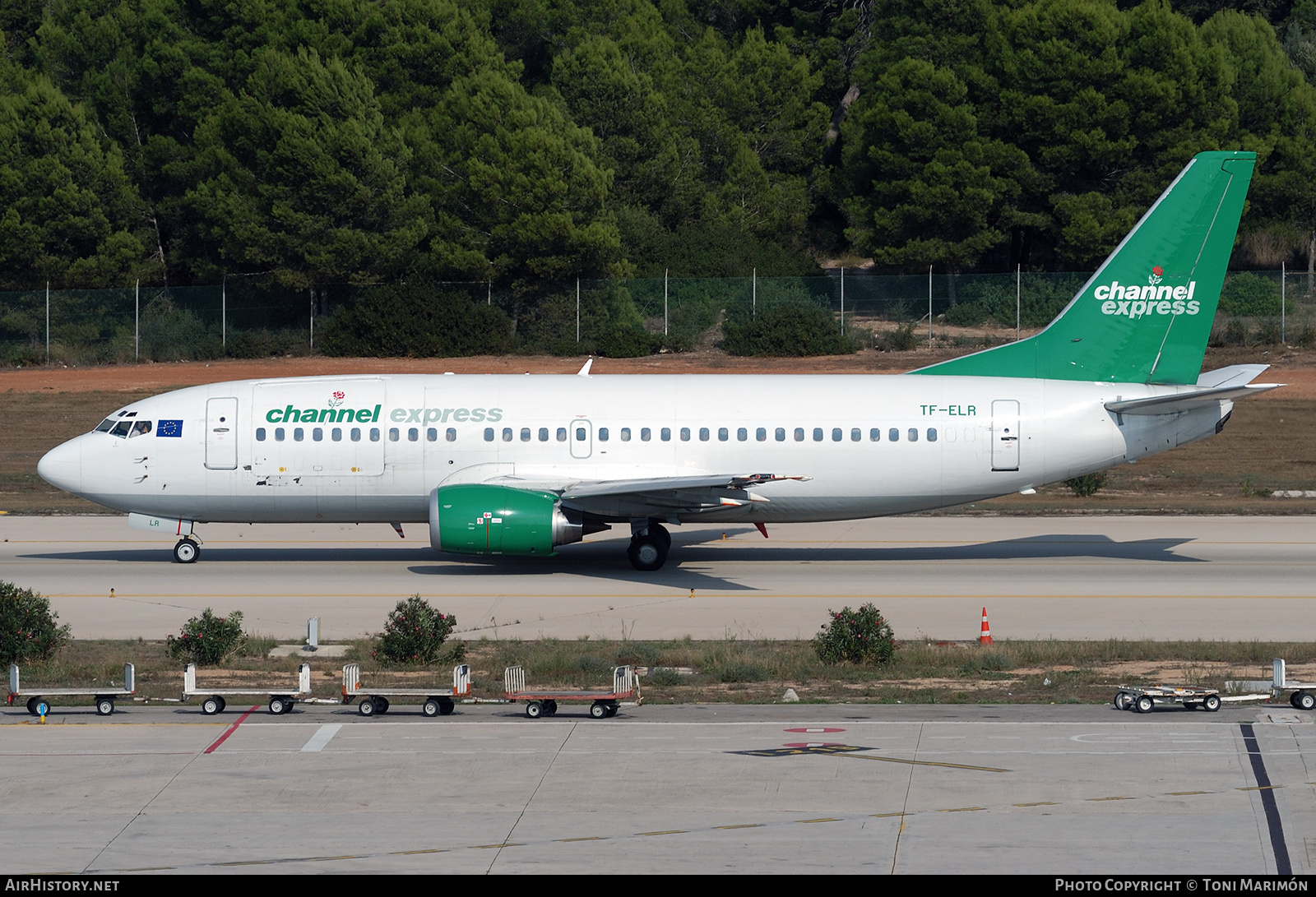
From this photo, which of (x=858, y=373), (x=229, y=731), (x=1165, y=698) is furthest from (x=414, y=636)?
(x=858, y=373)

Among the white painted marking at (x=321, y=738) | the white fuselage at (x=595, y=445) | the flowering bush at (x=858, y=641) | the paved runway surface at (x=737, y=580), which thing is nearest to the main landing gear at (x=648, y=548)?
the paved runway surface at (x=737, y=580)

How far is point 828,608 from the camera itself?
27.6m

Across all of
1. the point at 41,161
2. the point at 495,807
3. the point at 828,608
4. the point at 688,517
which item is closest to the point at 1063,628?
the point at 828,608

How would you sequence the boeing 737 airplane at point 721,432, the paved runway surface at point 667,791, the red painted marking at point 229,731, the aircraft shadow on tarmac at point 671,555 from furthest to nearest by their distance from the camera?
the aircraft shadow on tarmac at point 671,555, the boeing 737 airplane at point 721,432, the red painted marking at point 229,731, the paved runway surface at point 667,791

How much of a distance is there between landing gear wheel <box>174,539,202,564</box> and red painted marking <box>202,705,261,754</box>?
48.3 ft

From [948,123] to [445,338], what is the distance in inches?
1080

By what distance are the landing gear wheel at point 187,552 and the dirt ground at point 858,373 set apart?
38.9 ft

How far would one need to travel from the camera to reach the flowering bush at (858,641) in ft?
→ 73.5

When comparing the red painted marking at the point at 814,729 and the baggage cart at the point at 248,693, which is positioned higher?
the baggage cart at the point at 248,693

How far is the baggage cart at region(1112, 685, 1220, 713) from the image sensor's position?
61.9 ft

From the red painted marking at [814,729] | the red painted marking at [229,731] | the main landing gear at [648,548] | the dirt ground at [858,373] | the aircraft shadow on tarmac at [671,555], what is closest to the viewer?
the red painted marking at [229,731]

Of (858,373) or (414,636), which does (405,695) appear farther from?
(858,373)

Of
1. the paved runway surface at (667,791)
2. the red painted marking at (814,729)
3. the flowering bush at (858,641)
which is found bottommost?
the paved runway surface at (667,791)

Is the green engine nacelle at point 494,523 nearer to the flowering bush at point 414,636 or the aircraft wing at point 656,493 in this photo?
the aircraft wing at point 656,493
